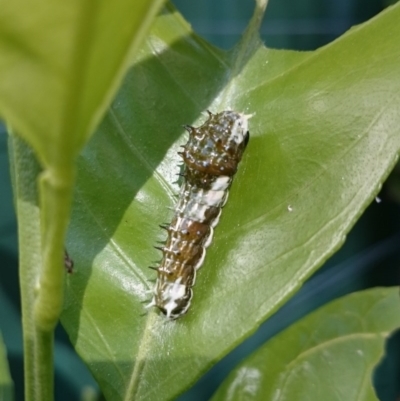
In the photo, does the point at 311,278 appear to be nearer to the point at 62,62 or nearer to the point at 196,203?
the point at 196,203

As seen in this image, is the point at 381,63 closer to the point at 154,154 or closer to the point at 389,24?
the point at 389,24

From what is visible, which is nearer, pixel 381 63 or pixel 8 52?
pixel 8 52

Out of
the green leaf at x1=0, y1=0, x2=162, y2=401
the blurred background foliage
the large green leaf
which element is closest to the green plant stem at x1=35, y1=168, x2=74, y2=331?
the green leaf at x1=0, y1=0, x2=162, y2=401

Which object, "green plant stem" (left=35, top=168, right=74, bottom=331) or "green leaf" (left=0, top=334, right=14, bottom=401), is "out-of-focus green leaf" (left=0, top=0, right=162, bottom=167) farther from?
"green leaf" (left=0, top=334, right=14, bottom=401)

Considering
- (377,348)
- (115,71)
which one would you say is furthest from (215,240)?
(115,71)

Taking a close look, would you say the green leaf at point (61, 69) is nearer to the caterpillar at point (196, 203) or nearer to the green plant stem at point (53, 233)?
the green plant stem at point (53, 233)

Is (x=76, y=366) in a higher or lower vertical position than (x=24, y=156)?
lower

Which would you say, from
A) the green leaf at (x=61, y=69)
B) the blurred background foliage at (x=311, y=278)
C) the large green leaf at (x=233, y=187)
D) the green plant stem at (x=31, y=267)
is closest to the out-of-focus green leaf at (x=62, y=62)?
the green leaf at (x=61, y=69)
